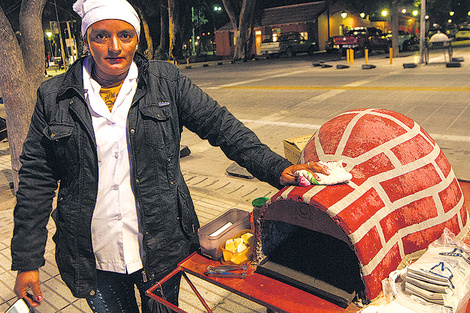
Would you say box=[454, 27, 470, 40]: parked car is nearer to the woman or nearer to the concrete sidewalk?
the concrete sidewalk

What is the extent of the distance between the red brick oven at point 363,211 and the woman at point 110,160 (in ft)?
0.73

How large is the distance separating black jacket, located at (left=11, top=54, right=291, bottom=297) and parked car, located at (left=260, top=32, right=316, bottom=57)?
33856mm

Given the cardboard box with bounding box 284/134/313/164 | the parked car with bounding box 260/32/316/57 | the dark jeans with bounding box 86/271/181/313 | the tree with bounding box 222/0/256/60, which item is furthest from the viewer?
the parked car with bounding box 260/32/316/57

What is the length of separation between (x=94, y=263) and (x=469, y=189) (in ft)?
7.26

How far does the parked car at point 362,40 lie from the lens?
3034 centimetres

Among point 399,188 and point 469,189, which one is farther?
point 469,189

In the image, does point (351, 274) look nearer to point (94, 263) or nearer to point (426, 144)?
point (426, 144)

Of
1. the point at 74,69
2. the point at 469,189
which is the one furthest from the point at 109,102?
the point at 469,189

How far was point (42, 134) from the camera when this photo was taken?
1941mm

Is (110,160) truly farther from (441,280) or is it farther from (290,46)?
(290,46)

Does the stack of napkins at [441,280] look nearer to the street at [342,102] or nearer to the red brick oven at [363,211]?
the red brick oven at [363,211]

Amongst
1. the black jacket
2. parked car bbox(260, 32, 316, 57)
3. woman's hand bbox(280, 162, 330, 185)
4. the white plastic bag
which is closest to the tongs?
the black jacket

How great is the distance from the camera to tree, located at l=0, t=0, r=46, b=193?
5.29 metres

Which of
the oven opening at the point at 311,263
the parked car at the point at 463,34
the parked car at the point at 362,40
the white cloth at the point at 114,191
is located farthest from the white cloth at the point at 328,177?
the parked car at the point at 463,34
